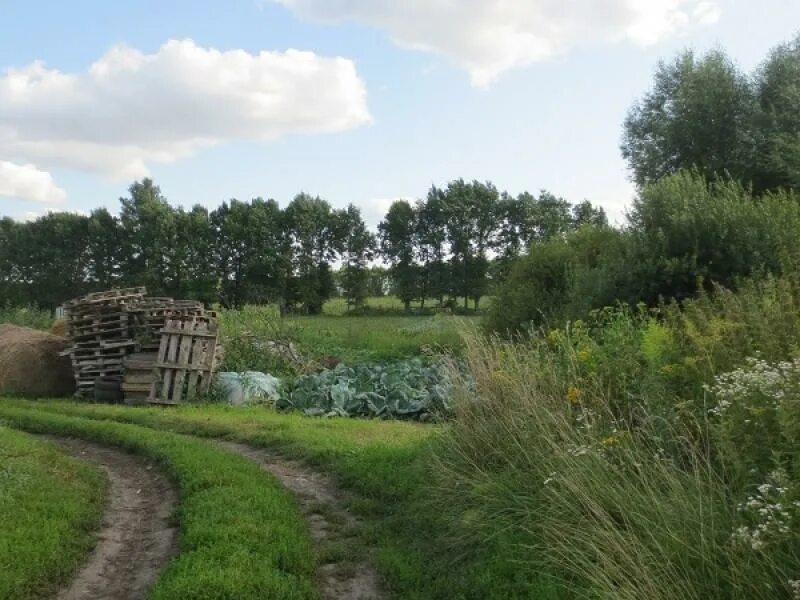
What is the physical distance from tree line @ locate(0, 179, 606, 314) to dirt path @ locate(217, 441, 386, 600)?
4634 cm

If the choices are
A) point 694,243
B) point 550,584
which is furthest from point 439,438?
point 694,243

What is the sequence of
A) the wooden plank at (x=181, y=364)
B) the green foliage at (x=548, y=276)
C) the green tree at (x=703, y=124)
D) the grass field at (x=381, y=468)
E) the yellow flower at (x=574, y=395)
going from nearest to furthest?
the grass field at (x=381, y=468) < the yellow flower at (x=574, y=395) < the green foliage at (x=548, y=276) < the wooden plank at (x=181, y=364) < the green tree at (x=703, y=124)

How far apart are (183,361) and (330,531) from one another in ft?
29.0

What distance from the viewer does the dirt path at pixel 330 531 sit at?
5.23m

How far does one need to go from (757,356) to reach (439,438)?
369cm

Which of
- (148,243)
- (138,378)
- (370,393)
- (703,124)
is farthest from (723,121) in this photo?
(148,243)

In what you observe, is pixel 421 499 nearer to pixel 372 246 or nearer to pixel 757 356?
pixel 757 356

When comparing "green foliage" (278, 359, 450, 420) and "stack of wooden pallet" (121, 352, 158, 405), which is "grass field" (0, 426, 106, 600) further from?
"stack of wooden pallet" (121, 352, 158, 405)

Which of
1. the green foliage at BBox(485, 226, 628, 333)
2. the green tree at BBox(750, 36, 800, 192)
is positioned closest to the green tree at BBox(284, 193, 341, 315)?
the green tree at BBox(750, 36, 800, 192)

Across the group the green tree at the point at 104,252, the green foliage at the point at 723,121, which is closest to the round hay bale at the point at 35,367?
the green foliage at the point at 723,121

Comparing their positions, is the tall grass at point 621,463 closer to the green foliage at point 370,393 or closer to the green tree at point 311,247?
the green foliage at point 370,393

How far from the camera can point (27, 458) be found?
838 cm

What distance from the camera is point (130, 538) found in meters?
6.25

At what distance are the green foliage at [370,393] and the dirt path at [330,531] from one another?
3.50 m
